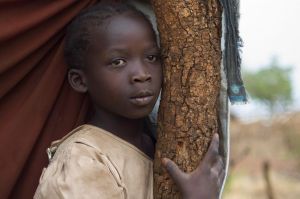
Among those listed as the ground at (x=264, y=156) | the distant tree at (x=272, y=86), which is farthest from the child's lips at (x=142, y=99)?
the distant tree at (x=272, y=86)

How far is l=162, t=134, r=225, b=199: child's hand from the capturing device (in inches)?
81.3

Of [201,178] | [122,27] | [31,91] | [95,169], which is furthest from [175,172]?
[31,91]

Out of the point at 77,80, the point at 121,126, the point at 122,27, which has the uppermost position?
the point at 122,27

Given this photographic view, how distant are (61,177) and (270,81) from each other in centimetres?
1215

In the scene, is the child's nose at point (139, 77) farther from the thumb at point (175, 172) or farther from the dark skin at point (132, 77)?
the thumb at point (175, 172)

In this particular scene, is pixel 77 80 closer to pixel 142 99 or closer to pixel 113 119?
pixel 113 119

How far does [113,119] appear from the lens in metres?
2.29

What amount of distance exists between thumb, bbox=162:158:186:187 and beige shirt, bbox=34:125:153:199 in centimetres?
14

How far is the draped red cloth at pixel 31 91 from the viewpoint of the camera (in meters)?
2.28

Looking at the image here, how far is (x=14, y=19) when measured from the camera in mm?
2266

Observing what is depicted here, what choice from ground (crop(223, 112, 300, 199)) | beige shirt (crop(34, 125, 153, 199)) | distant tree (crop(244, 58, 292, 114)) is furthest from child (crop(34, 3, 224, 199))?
distant tree (crop(244, 58, 292, 114))

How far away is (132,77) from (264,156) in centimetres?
986

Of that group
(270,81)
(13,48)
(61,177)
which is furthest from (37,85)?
(270,81)

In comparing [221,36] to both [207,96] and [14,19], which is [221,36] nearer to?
[207,96]
